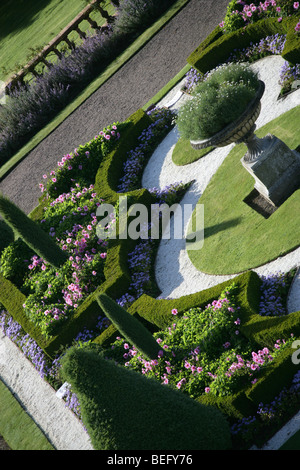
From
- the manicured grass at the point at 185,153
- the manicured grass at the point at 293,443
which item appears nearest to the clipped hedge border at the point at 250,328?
the manicured grass at the point at 293,443

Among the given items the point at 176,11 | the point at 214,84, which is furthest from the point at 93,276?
the point at 176,11

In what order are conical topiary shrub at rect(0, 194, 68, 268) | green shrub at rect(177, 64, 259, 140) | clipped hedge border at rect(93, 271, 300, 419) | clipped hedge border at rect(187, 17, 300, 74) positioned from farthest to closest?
clipped hedge border at rect(187, 17, 300, 74)
conical topiary shrub at rect(0, 194, 68, 268)
green shrub at rect(177, 64, 259, 140)
clipped hedge border at rect(93, 271, 300, 419)

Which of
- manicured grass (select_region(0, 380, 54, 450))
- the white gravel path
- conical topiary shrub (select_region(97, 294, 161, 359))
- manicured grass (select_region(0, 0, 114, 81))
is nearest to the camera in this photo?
conical topiary shrub (select_region(97, 294, 161, 359))

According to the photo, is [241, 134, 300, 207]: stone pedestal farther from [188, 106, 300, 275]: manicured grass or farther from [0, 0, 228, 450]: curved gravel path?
[0, 0, 228, 450]: curved gravel path

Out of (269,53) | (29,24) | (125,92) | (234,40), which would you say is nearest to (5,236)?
(125,92)

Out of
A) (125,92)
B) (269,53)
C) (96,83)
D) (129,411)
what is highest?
(96,83)

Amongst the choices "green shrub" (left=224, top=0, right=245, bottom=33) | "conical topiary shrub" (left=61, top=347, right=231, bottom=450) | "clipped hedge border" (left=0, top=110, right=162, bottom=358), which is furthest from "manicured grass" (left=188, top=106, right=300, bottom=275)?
"green shrub" (left=224, top=0, right=245, bottom=33)

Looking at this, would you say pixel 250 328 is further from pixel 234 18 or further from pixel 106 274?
pixel 234 18
